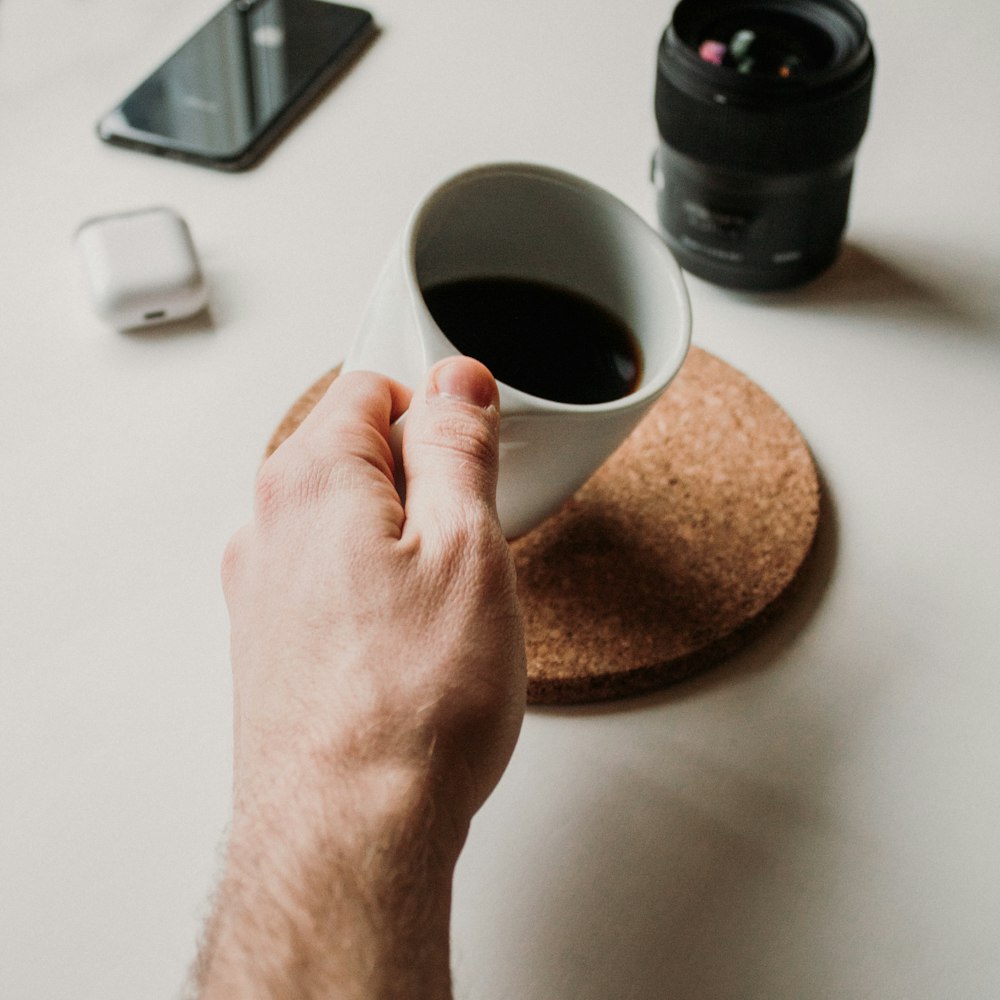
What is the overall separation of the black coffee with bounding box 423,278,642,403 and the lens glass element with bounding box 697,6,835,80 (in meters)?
0.19

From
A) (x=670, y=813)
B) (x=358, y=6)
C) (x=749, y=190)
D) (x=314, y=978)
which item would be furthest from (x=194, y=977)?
(x=358, y=6)

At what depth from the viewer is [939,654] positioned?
22.9 inches

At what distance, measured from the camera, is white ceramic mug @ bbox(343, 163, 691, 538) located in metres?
0.48

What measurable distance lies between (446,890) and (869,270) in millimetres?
540

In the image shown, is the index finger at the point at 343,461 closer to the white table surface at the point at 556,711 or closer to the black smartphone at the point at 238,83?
the white table surface at the point at 556,711

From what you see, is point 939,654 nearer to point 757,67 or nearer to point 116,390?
point 757,67

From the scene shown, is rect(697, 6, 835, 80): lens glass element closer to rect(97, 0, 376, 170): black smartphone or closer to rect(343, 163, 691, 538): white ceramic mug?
rect(343, 163, 691, 538): white ceramic mug

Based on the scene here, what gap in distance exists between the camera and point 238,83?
0.87 metres

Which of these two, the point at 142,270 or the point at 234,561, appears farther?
the point at 142,270

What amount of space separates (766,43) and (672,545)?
31 cm

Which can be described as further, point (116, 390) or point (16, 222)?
point (16, 222)

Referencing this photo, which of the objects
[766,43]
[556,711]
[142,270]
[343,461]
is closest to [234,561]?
[343,461]

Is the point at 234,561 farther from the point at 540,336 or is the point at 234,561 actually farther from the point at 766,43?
the point at 766,43

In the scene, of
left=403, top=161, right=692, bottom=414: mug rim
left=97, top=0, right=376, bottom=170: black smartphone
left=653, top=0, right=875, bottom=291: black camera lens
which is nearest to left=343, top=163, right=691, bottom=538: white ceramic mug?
left=403, top=161, right=692, bottom=414: mug rim
